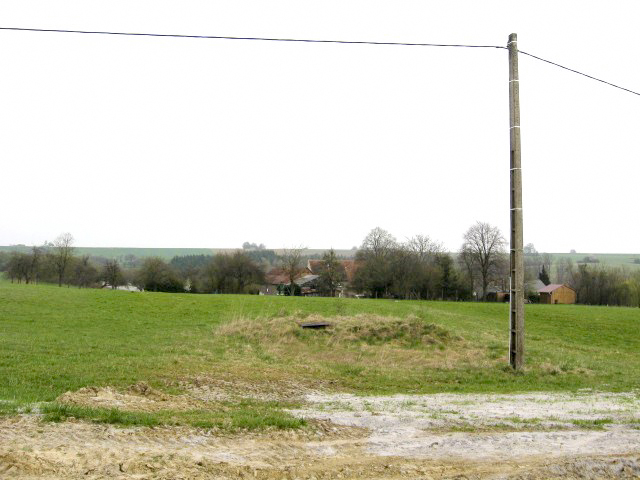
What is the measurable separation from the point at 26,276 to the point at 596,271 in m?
79.9

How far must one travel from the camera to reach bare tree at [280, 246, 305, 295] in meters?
82.9

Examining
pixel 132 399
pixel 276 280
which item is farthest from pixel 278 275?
pixel 132 399

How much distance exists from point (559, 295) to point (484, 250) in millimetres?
15914

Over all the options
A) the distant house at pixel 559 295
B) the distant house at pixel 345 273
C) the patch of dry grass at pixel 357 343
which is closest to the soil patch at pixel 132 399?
the patch of dry grass at pixel 357 343

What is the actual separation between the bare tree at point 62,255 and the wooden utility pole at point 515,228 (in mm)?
76763

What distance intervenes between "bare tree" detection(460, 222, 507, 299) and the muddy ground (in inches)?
2974

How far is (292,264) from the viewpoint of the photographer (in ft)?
272

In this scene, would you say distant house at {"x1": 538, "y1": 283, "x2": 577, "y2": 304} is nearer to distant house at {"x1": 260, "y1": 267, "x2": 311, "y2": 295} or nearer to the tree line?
the tree line

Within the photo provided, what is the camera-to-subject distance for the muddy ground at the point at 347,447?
5734 mm

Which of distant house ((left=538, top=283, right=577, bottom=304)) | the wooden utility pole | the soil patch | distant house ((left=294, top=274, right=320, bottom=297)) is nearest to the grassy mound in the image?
the wooden utility pole

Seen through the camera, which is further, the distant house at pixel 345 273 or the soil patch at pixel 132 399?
the distant house at pixel 345 273

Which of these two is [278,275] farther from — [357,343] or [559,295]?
[357,343]

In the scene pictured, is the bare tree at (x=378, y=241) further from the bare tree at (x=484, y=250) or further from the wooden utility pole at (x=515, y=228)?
the wooden utility pole at (x=515, y=228)

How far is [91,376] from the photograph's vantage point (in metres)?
12.1
